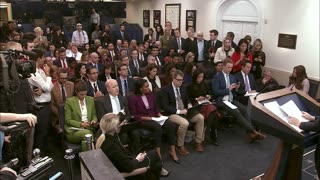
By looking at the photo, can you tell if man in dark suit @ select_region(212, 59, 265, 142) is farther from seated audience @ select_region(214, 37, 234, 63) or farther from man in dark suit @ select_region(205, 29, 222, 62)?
man in dark suit @ select_region(205, 29, 222, 62)

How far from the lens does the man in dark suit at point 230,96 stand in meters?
4.79

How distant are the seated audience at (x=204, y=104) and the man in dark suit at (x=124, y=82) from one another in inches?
39.4

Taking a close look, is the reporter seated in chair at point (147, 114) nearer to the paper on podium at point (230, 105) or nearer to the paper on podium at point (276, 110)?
the paper on podium at point (230, 105)

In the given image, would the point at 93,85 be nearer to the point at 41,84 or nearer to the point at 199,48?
the point at 41,84

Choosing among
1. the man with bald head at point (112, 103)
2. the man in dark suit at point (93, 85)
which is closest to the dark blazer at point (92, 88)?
the man in dark suit at point (93, 85)

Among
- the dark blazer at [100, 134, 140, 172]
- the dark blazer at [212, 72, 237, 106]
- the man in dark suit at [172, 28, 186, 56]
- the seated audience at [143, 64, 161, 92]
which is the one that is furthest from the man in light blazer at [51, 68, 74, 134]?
the man in dark suit at [172, 28, 186, 56]

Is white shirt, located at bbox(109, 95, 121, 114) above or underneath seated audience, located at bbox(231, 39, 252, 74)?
underneath

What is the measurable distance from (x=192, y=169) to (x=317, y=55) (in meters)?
3.42

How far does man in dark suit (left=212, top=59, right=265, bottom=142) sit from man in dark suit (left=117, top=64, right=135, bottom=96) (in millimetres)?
1392

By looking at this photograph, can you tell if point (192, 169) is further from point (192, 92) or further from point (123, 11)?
point (123, 11)

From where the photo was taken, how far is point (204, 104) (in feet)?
15.6

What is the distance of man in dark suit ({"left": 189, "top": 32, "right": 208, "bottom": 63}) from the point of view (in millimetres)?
7168

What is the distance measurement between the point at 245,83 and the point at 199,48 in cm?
216

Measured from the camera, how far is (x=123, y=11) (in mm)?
13156
